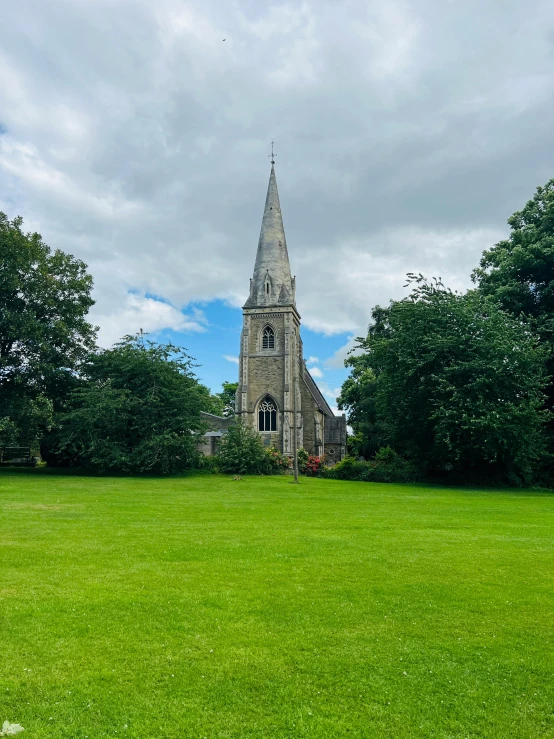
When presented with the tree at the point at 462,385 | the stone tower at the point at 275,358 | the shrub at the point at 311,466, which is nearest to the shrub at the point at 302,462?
the shrub at the point at 311,466

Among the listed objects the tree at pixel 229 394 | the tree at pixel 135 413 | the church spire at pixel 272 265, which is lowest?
the tree at pixel 135 413

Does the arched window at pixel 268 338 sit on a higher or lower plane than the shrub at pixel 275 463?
higher

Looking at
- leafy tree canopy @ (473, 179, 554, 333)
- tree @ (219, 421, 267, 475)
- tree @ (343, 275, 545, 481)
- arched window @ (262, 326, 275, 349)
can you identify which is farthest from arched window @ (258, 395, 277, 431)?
leafy tree canopy @ (473, 179, 554, 333)

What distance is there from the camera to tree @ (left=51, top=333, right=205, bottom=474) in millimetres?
29750

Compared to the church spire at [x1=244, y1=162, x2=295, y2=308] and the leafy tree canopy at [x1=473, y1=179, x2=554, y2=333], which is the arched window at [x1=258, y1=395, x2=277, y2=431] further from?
the leafy tree canopy at [x1=473, y1=179, x2=554, y2=333]

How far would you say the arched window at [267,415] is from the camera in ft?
152

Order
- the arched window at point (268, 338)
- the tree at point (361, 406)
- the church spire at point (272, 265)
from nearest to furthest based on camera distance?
1. the tree at point (361, 406)
2. the arched window at point (268, 338)
3. the church spire at point (272, 265)

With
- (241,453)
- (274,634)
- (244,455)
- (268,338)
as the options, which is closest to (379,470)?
(244,455)

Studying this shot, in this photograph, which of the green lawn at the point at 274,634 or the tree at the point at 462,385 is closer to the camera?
the green lawn at the point at 274,634

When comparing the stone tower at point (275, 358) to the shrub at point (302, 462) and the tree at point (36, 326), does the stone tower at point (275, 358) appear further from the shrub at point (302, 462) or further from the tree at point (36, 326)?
the tree at point (36, 326)

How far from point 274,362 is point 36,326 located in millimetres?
22768

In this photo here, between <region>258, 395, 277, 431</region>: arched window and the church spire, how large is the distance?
356 inches

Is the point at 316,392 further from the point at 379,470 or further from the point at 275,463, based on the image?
the point at 379,470

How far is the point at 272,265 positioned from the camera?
50062mm
